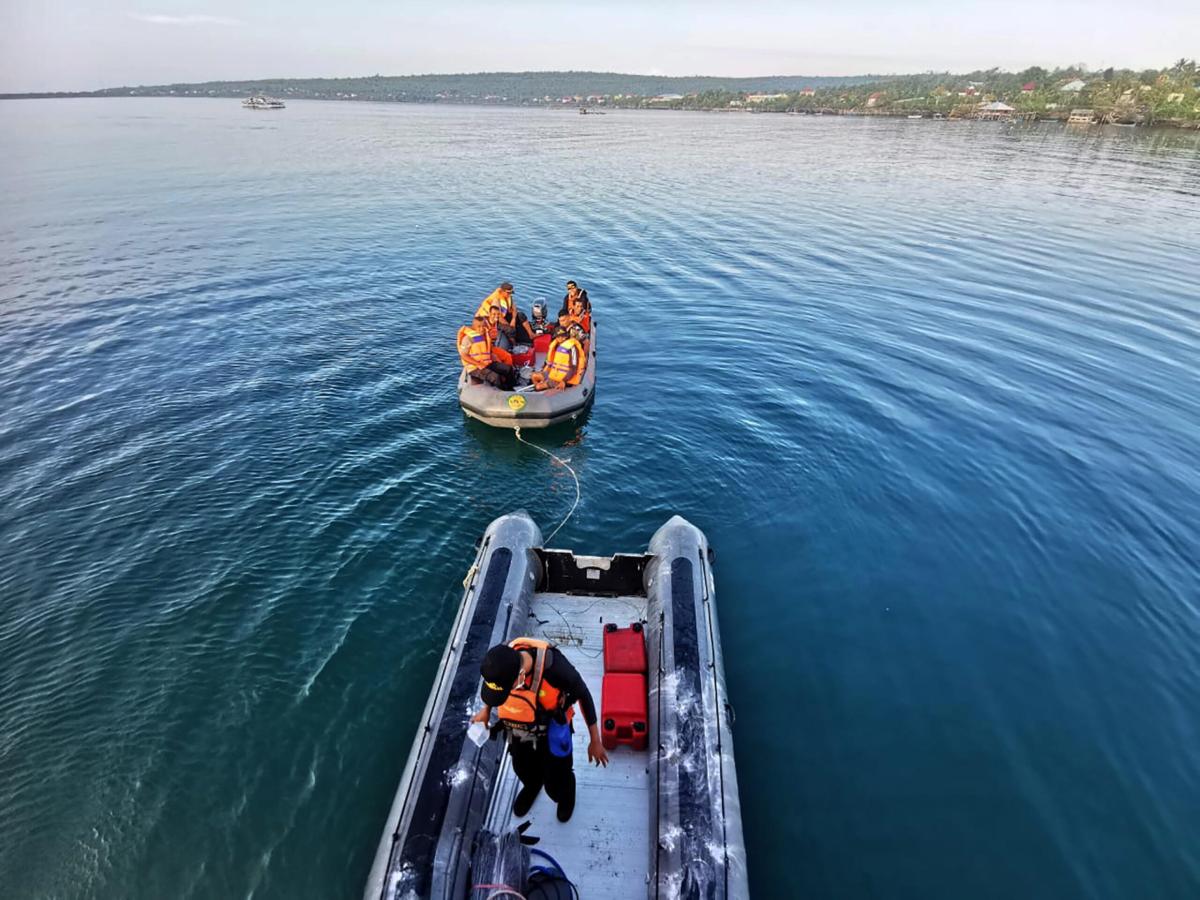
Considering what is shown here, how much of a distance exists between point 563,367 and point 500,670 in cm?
960

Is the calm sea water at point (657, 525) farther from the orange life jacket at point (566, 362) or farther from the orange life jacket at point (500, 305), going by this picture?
the orange life jacket at point (500, 305)

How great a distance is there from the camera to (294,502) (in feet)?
36.9

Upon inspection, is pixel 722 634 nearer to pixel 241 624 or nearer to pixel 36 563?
pixel 241 624

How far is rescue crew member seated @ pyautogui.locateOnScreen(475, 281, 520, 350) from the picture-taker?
15180 millimetres

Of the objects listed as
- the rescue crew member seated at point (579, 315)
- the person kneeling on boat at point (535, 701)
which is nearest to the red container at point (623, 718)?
the person kneeling on boat at point (535, 701)

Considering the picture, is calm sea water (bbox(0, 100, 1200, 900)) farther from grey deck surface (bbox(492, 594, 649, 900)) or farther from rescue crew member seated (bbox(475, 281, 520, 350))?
rescue crew member seated (bbox(475, 281, 520, 350))

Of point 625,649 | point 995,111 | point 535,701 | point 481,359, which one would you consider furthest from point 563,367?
point 995,111

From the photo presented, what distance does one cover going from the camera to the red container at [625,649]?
709 centimetres

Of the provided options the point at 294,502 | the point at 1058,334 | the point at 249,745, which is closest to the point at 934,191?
the point at 1058,334

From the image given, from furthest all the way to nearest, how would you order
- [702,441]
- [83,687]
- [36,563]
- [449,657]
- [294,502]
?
[702,441]
[294,502]
[36,563]
[83,687]
[449,657]

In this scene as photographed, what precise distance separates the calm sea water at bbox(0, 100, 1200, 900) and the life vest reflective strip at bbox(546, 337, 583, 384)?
1518 mm

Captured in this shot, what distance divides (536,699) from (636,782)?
6.92 ft

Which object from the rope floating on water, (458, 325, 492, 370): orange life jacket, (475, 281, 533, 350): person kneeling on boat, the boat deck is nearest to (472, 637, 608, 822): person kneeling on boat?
the boat deck

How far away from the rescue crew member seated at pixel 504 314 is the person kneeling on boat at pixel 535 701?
1100 centimetres
